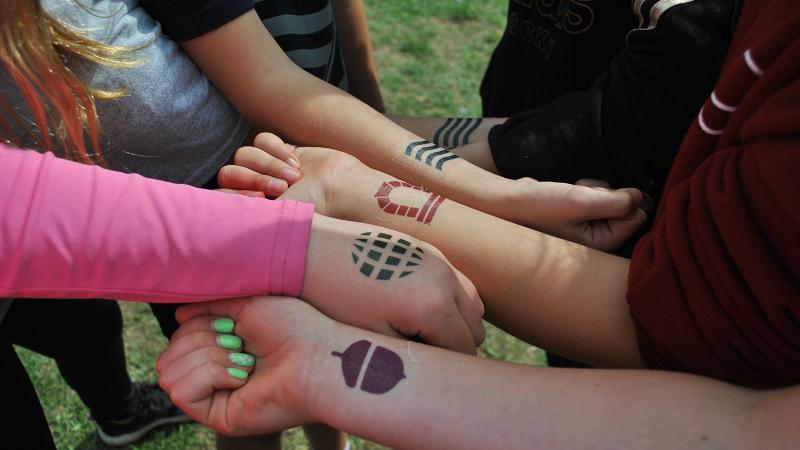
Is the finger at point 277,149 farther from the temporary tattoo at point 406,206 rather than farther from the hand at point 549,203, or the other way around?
the temporary tattoo at point 406,206

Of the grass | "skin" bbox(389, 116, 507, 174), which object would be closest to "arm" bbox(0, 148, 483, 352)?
"skin" bbox(389, 116, 507, 174)

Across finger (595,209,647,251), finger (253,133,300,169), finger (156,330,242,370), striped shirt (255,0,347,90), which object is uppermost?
striped shirt (255,0,347,90)

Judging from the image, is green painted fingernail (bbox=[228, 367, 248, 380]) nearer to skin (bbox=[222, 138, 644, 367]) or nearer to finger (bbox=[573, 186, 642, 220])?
skin (bbox=[222, 138, 644, 367])

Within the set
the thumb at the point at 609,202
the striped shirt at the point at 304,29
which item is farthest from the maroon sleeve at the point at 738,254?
the striped shirt at the point at 304,29

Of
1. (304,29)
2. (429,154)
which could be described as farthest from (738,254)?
(304,29)

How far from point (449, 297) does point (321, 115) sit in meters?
0.49

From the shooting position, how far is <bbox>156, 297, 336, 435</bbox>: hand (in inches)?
40.4

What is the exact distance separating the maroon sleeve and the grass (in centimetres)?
147

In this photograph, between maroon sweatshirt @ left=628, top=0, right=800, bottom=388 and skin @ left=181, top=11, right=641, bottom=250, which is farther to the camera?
skin @ left=181, top=11, right=641, bottom=250

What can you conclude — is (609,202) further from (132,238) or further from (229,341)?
(132,238)

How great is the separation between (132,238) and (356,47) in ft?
3.15

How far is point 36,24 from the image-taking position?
1.08m

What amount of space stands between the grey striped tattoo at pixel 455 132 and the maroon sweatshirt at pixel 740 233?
58cm

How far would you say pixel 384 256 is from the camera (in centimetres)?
113
